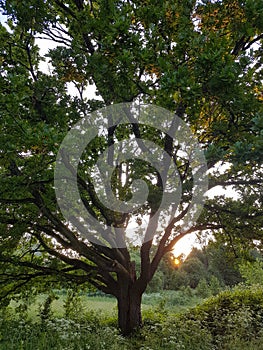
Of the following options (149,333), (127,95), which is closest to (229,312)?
(149,333)

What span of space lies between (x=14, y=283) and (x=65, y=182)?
4.18m

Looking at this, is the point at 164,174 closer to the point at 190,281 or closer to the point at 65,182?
the point at 65,182

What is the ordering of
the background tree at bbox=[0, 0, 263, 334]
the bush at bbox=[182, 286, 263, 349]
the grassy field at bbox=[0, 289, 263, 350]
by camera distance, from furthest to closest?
1. the bush at bbox=[182, 286, 263, 349]
2. the grassy field at bbox=[0, 289, 263, 350]
3. the background tree at bbox=[0, 0, 263, 334]

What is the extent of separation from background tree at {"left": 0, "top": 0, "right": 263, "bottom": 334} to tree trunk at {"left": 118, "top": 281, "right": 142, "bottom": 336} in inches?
1.0

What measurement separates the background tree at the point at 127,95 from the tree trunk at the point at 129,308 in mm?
26

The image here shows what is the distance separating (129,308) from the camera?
26.1 ft

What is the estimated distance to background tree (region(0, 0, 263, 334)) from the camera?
4.37 m

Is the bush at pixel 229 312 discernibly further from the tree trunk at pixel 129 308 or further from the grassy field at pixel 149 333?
the tree trunk at pixel 129 308

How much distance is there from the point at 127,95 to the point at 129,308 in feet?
17.7

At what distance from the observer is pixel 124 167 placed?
7.75 metres

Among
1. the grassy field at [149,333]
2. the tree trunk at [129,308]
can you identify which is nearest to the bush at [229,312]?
the grassy field at [149,333]

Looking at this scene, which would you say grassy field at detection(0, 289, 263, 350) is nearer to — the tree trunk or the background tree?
the tree trunk

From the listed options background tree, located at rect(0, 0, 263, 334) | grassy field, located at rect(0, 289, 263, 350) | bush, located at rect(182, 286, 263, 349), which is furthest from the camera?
bush, located at rect(182, 286, 263, 349)

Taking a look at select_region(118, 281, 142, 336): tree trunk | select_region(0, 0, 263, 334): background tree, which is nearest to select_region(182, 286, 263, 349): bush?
select_region(118, 281, 142, 336): tree trunk
